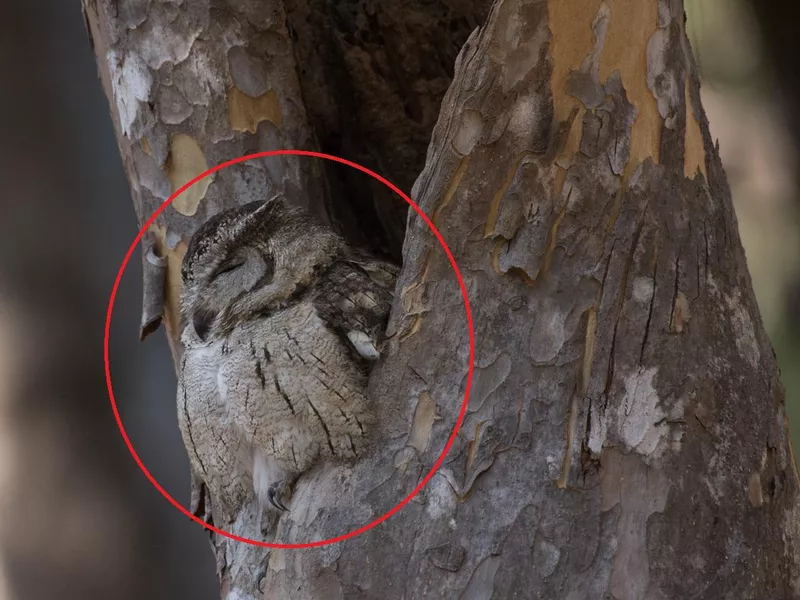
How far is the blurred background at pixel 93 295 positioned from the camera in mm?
1766

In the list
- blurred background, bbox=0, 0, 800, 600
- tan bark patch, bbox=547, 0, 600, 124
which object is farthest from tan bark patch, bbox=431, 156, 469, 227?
blurred background, bbox=0, 0, 800, 600

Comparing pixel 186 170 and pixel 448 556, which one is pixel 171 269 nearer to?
pixel 186 170

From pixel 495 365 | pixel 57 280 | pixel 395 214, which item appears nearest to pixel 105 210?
pixel 57 280

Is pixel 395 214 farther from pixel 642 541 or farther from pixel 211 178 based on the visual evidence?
pixel 642 541

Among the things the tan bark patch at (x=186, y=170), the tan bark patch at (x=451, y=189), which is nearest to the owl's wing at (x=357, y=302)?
the tan bark patch at (x=451, y=189)

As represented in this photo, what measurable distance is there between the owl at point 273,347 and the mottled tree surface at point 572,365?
0.05 metres

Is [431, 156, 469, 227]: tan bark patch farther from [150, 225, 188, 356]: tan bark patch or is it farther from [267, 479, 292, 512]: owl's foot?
[150, 225, 188, 356]: tan bark patch

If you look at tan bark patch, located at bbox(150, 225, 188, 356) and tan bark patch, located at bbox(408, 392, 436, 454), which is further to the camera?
tan bark patch, located at bbox(150, 225, 188, 356)

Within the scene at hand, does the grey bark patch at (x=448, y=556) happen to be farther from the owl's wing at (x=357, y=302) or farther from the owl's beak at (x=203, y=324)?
the owl's beak at (x=203, y=324)

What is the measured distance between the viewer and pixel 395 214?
168cm

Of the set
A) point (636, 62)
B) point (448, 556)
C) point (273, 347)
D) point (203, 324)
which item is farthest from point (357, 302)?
point (636, 62)

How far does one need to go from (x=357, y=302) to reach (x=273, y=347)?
13 centimetres

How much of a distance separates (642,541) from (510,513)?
0.15 meters

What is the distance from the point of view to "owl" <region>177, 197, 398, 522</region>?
3.25 ft
